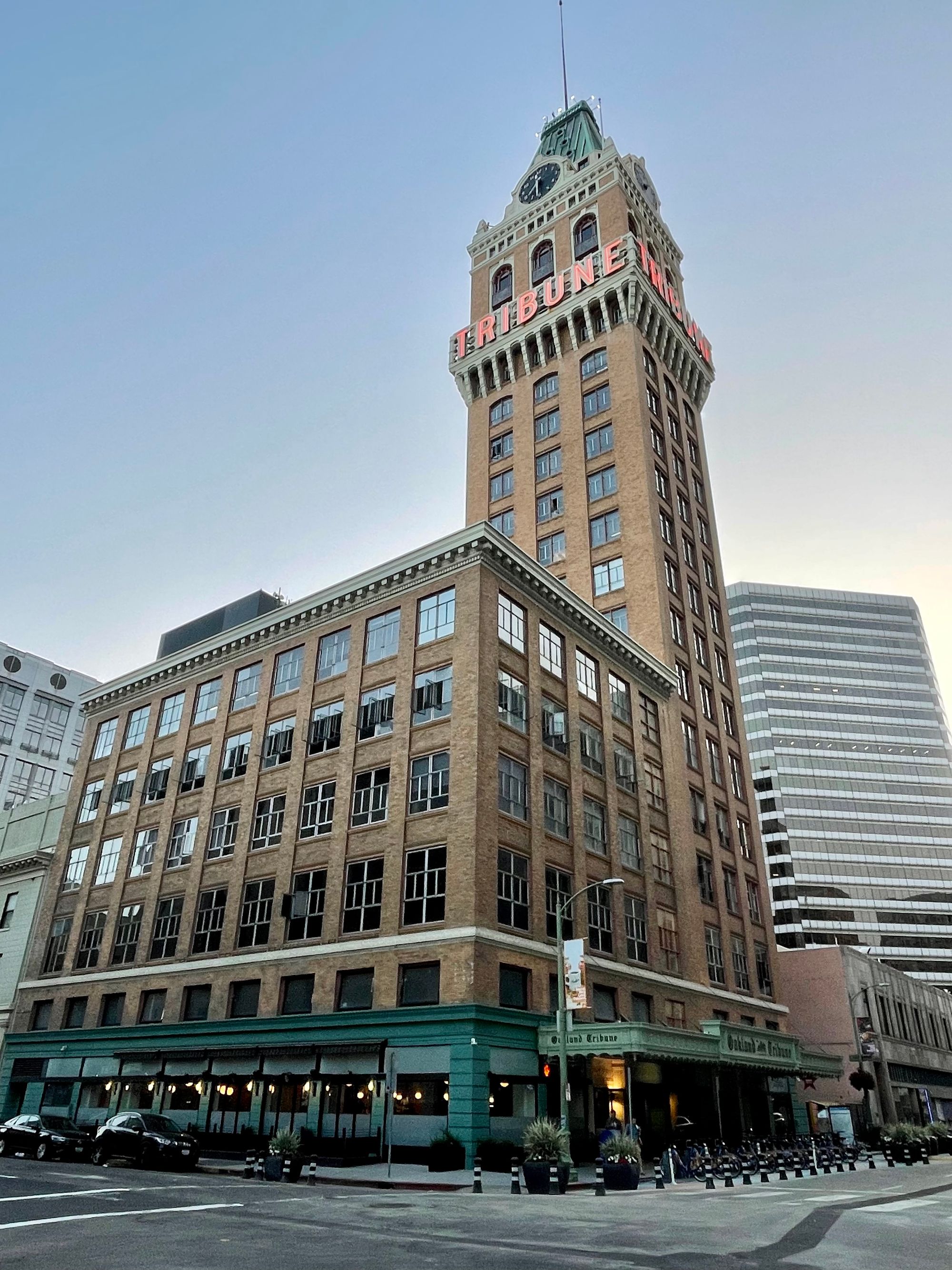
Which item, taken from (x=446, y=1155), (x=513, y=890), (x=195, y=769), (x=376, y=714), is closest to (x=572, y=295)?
(x=376, y=714)

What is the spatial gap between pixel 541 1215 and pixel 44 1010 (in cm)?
3761

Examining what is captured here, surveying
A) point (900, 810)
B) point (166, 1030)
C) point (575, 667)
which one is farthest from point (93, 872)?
point (900, 810)

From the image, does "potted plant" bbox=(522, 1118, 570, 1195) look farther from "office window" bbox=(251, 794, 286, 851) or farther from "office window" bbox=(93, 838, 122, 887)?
"office window" bbox=(93, 838, 122, 887)

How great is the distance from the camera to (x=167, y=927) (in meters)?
42.9

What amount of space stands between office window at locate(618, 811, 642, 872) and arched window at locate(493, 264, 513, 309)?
47248mm

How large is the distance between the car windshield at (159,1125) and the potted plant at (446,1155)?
27.6ft

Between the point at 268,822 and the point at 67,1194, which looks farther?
the point at 268,822

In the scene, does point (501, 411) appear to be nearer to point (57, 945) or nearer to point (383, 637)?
point (383, 637)

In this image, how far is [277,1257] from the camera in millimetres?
12023

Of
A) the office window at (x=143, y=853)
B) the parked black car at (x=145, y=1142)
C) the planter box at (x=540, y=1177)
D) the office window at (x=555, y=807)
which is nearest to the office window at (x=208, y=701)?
the office window at (x=143, y=853)

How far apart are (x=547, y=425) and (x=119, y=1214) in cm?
5683

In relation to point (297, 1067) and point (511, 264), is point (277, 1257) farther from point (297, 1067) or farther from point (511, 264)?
point (511, 264)

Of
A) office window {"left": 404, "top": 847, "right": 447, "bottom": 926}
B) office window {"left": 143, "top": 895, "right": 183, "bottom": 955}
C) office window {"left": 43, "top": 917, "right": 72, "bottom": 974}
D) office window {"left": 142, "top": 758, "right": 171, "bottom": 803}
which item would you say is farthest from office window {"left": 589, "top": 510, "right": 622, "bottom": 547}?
office window {"left": 43, "top": 917, "right": 72, "bottom": 974}

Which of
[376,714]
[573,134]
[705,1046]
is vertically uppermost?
[573,134]
